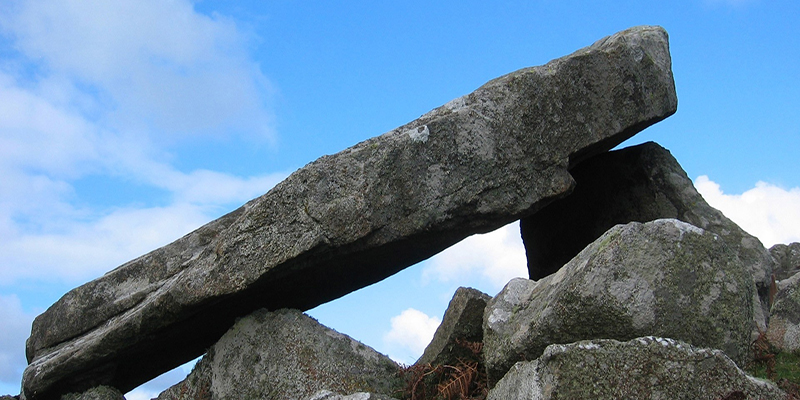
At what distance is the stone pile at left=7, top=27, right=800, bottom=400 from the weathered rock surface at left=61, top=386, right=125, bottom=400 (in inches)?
2.0

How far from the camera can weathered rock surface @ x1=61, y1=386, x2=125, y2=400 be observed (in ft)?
35.1

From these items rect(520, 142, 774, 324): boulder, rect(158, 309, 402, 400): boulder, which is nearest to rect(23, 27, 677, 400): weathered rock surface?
rect(158, 309, 402, 400): boulder

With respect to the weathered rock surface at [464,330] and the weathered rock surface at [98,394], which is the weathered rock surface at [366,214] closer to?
the weathered rock surface at [98,394]

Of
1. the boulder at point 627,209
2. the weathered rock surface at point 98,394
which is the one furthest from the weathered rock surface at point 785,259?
the weathered rock surface at point 98,394

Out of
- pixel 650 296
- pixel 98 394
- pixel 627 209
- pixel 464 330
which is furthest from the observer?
pixel 627 209

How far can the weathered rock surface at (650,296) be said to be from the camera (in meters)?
6.82

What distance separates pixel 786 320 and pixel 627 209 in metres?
3.25

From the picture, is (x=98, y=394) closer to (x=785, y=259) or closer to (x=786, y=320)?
(x=786, y=320)

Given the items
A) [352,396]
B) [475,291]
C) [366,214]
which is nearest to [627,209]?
[475,291]

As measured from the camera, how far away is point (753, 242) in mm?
11438

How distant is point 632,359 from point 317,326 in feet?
15.2

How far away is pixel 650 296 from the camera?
683 centimetres

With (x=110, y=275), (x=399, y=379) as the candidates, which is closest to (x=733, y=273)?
(x=399, y=379)

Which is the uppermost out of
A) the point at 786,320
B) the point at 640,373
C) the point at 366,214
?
the point at 366,214
